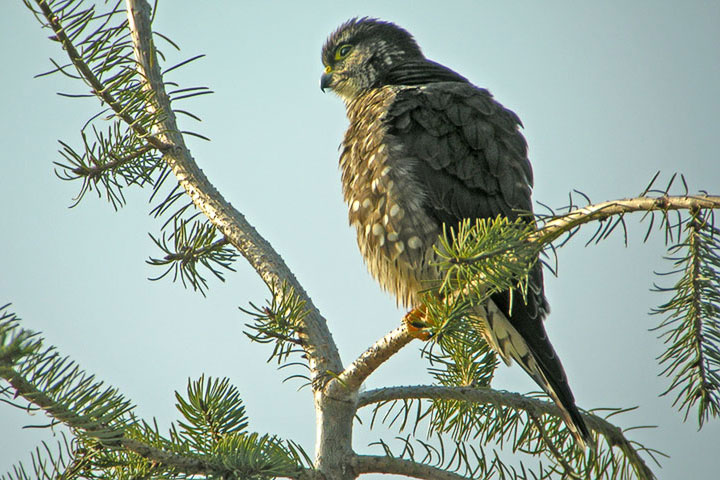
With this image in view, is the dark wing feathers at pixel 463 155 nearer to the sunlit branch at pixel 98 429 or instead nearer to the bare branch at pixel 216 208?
the bare branch at pixel 216 208

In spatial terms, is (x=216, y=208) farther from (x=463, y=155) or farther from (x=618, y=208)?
(x=618, y=208)

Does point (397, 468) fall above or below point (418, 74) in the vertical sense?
below

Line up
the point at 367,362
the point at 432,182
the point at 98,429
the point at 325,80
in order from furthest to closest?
1. the point at 325,80
2. the point at 432,182
3. the point at 367,362
4. the point at 98,429

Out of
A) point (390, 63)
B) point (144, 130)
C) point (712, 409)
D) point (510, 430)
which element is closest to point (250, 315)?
point (144, 130)

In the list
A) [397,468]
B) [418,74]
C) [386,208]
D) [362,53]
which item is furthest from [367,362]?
[362,53]

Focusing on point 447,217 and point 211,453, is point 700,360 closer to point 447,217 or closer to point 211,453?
point 447,217

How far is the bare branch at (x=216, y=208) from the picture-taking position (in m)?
1.88

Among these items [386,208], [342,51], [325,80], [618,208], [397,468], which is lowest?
[397,468]

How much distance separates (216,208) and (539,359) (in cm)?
117

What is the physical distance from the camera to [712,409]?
6.11 ft

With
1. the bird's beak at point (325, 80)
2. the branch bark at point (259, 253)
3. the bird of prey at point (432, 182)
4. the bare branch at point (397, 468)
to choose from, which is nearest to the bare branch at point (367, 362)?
the branch bark at point (259, 253)

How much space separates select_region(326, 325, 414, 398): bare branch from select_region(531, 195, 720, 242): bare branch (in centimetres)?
53

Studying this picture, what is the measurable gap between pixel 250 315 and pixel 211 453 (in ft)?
→ 1.10

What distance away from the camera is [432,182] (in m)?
2.54
